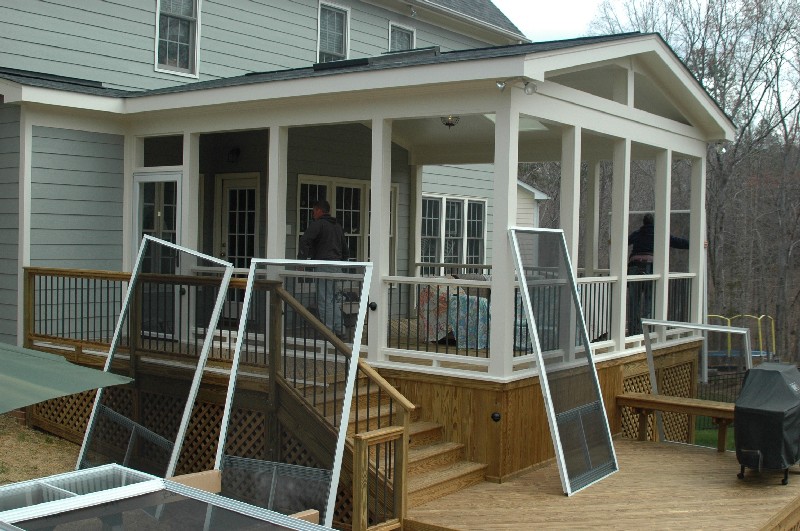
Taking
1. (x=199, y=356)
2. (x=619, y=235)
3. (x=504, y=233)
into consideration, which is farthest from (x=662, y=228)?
(x=199, y=356)

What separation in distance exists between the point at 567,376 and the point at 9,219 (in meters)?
6.18

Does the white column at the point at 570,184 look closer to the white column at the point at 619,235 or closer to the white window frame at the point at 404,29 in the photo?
the white column at the point at 619,235

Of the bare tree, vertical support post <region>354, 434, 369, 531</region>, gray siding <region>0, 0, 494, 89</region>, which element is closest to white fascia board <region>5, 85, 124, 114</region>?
gray siding <region>0, 0, 494, 89</region>

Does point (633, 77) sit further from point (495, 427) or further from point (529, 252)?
point (495, 427)

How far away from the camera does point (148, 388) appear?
27.7 ft

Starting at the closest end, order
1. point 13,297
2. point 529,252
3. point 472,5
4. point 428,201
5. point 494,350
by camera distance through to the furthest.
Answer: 1. point 494,350
2. point 529,252
3. point 13,297
4. point 428,201
5. point 472,5

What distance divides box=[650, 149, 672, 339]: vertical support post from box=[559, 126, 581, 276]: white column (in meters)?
2.40

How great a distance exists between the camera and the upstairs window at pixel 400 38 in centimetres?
1653

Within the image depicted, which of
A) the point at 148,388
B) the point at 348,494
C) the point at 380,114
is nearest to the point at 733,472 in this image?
the point at 348,494

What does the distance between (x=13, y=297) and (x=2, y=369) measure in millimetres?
6010

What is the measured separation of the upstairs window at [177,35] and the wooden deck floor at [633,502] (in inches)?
309

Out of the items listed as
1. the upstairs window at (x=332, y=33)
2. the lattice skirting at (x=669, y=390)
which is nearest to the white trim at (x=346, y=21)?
the upstairs window at (x=332, y=33)

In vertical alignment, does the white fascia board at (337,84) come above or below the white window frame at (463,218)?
above

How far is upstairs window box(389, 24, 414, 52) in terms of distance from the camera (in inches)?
651
